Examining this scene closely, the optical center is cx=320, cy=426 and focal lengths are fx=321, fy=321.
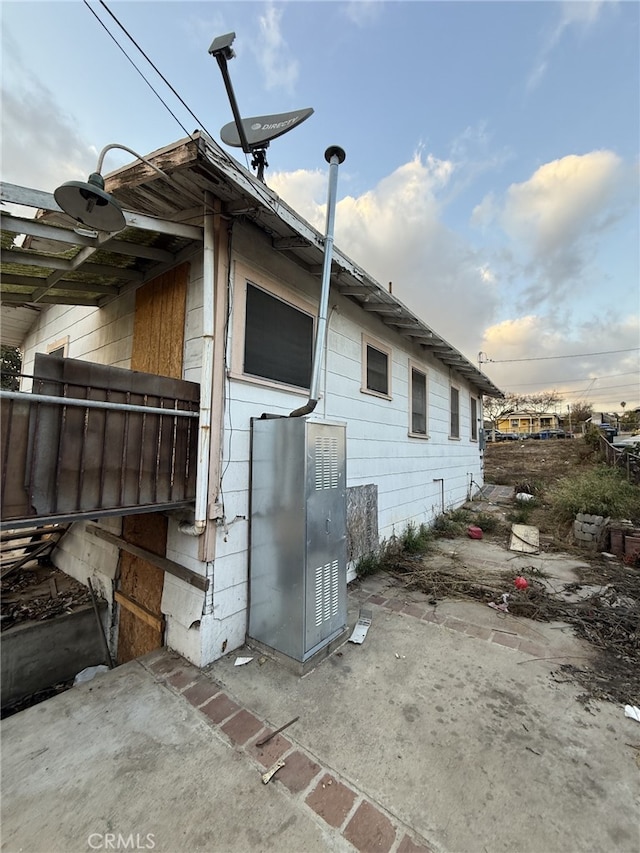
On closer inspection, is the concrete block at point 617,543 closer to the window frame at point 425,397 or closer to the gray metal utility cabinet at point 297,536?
the window frame at point 425,397

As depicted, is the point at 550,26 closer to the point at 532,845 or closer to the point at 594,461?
the point at 532,845

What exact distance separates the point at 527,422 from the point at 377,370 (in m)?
47.0

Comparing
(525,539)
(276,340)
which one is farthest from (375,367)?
(525,539)

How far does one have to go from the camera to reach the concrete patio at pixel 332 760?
1.37 m

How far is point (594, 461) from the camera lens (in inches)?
500

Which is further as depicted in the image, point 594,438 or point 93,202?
point 594,438

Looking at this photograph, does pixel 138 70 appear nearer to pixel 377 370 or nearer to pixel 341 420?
pixel 341 420

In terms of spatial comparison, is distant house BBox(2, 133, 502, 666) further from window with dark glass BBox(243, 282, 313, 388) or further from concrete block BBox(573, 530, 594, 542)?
concrete block BBox(573, 530, 594, 542)

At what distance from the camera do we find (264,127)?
291 centimetres

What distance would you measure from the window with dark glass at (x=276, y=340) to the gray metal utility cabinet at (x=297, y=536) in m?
0.63

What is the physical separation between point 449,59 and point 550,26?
48.4 inches

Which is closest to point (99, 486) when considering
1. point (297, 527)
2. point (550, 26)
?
point (297, 527)

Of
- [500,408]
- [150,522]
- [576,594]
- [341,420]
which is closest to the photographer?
[150,522]

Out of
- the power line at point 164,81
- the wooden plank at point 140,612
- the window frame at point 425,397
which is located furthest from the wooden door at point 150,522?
the window frame at point 425,397
